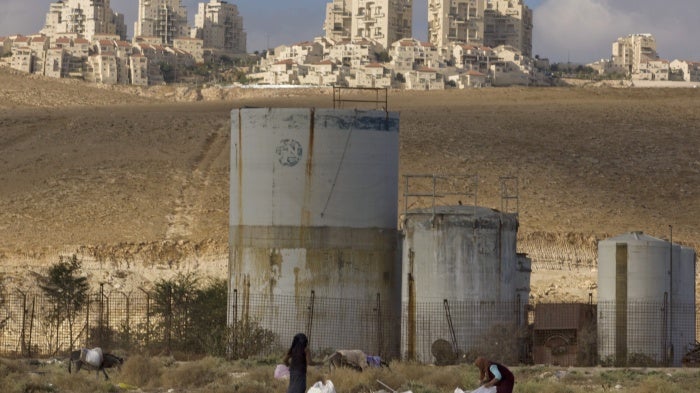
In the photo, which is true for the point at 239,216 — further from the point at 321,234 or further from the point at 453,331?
the point at 453,331

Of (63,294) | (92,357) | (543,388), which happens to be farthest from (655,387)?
(63,294)

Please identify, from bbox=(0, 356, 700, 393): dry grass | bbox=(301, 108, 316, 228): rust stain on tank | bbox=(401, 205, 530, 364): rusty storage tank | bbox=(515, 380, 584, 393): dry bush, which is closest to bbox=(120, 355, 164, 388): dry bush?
bbox=(0, 356, 700, 393): dry grass

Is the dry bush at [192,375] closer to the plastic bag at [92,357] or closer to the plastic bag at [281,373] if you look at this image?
the plastic bag at [92,357]

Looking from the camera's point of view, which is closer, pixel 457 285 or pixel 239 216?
pixel 457 285

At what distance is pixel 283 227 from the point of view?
37.7 meters

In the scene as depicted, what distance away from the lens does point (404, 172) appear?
73812 mm

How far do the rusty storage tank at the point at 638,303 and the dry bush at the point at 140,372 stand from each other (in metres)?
10.8

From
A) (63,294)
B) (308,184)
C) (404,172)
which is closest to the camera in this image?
(308,184)

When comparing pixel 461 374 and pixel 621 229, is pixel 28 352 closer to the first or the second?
pixel 461 374

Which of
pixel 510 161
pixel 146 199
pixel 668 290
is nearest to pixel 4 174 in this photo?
pixel 146 199

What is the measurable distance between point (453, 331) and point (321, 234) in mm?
3821

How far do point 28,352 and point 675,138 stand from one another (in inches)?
2102

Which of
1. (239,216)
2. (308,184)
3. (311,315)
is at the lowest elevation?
(311,315)

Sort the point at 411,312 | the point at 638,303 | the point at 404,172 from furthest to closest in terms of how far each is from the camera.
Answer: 1. the point at 404,172
2. the point at 411,312
3. the point at 638,303
